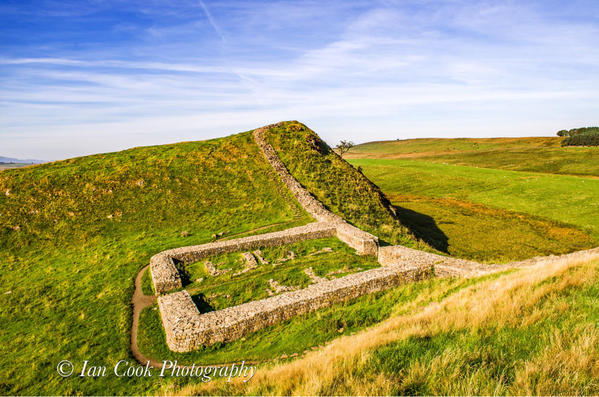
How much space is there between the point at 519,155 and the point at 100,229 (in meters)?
110

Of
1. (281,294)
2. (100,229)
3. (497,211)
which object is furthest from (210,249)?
(497,211)

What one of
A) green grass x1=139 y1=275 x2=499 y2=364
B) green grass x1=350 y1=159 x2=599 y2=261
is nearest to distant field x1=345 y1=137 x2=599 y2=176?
green grass x1=350 y1=159 x2=599 y2=261

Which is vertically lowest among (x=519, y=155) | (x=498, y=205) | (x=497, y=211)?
(x=497, y=211)

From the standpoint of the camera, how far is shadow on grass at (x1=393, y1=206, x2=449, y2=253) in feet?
91.7

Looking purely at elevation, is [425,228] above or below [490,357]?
below

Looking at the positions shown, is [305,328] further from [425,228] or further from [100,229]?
[425,228]

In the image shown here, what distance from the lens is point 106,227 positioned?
2441 centimetres

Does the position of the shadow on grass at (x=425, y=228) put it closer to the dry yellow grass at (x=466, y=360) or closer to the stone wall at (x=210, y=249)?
the stone wall at (x=210, y=249)

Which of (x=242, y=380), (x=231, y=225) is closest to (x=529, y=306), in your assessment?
(x=242, y=380)

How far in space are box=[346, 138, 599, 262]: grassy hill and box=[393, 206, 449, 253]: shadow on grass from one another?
11cm

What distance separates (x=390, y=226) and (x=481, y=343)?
795 inches

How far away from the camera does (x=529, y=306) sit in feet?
27.4

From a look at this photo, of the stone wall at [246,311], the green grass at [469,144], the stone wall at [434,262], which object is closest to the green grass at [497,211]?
the stone wall at [434,262]

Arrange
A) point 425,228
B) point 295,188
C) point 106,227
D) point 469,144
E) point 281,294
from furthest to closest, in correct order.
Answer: point 469,144
point 425,228
point 295,188
point 106,227
point 281,294
